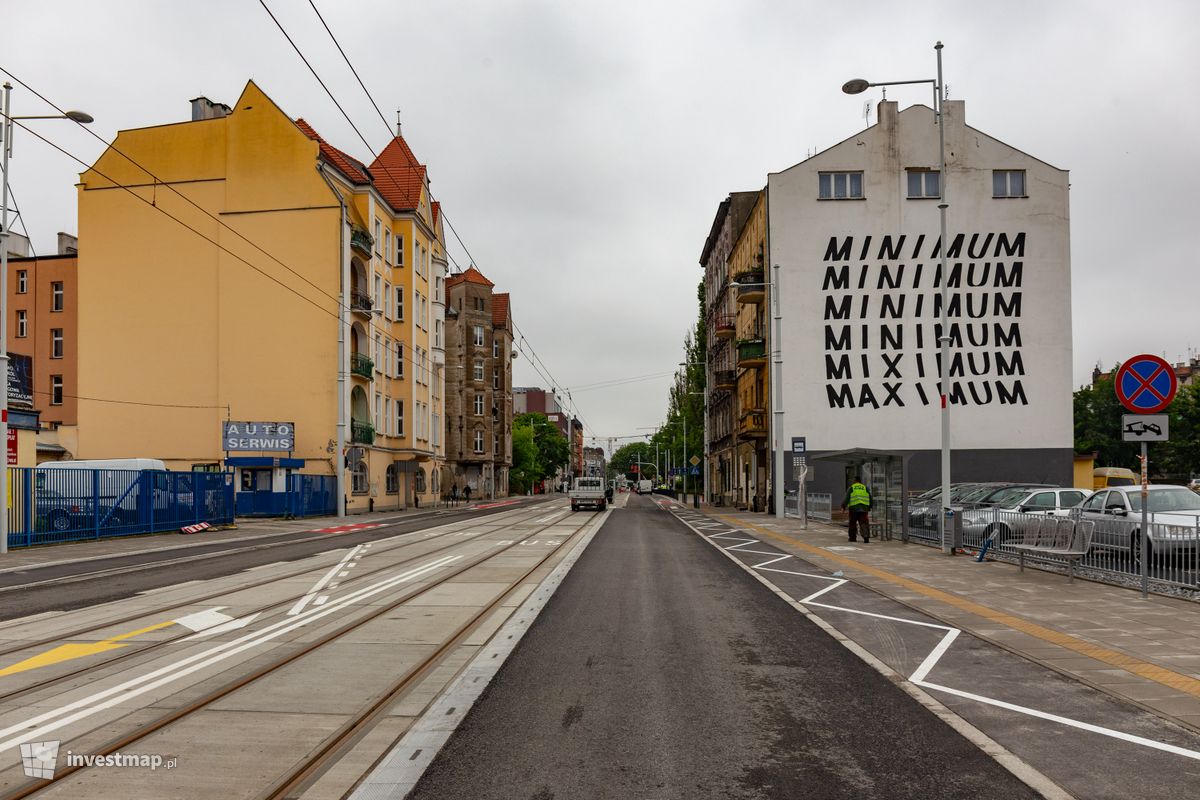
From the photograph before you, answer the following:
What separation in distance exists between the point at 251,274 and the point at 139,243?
5950mm

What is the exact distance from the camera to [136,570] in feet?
52.5

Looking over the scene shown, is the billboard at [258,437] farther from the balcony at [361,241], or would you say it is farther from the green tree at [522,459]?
the green tree at [522,459]

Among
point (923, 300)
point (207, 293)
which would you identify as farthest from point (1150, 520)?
point (207, 293)

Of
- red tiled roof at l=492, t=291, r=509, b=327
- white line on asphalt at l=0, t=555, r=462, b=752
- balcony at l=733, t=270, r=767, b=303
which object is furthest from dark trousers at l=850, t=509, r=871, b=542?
red tiled roof at l=492, t=291, r=509, b=327

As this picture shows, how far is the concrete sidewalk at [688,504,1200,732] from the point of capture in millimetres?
7129

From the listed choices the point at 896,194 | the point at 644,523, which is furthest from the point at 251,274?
the point at 896,194

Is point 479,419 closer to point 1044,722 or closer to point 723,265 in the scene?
point 723,265

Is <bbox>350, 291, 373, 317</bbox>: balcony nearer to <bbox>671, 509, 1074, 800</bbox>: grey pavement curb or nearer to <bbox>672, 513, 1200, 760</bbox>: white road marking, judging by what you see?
<bbox>672, 513, 1200, 760</bbox>: white road marking

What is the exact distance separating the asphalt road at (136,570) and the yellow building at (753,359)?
2460 cm

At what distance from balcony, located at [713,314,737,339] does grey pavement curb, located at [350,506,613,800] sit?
152ft

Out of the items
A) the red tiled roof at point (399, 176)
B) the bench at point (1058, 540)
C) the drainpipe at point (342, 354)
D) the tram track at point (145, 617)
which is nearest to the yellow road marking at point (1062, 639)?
the bench at point (1058, 540)

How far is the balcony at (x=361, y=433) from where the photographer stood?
4312 centimetres

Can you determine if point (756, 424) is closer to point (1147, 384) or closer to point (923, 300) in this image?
point (923, 300)

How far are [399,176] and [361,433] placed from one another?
61.8ft
